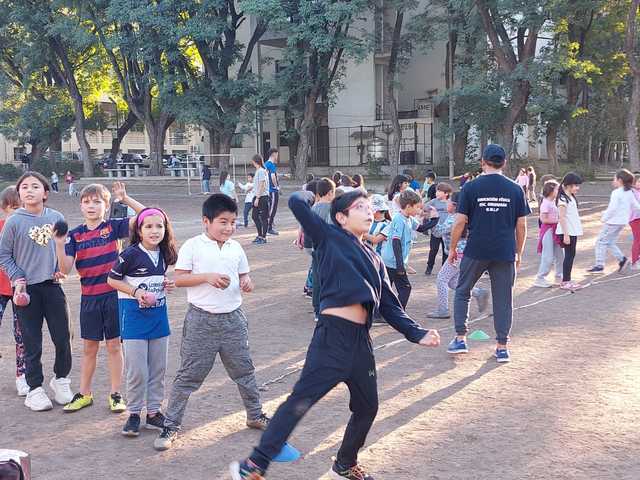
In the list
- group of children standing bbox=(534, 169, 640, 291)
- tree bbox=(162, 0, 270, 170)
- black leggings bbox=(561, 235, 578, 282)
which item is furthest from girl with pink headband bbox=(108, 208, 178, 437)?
tree bbox=(162, 0, 270, 170)

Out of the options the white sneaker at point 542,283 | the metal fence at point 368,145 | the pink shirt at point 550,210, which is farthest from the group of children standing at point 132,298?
the metal fence at point 368,145

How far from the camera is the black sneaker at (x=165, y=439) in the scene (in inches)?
179

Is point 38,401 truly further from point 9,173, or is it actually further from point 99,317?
point 9,173

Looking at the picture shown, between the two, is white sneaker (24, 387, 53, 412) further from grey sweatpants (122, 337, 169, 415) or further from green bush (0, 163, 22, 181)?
green bush (0, 163, 22, 181)

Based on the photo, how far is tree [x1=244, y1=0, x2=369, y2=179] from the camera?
28953 millimetres

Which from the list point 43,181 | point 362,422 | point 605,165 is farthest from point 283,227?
point 605,165

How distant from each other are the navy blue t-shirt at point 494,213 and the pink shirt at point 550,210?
409cm

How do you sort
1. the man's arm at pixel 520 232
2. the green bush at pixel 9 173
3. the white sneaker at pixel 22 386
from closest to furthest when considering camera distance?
the white sneaker at pixel 22 386
the man's arm at pixel 520 232
the green bush at pixel 9 173

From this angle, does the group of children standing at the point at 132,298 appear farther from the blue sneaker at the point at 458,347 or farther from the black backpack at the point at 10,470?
the blue sneaker at the point at 458,347

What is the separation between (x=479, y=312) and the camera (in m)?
8.63

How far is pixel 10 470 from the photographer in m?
2.92

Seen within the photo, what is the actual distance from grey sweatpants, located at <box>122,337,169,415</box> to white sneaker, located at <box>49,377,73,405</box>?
0.93m

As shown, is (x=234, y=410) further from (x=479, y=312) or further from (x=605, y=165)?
(x=605, y=165)

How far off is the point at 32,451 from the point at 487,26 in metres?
27.1
